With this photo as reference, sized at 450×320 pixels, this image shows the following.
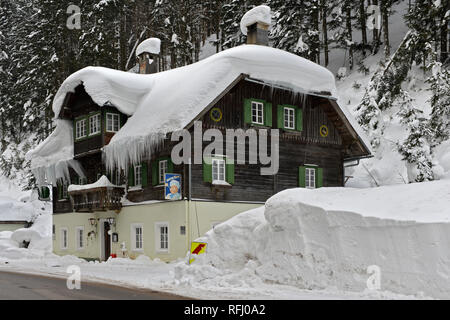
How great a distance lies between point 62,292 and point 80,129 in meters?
14.9

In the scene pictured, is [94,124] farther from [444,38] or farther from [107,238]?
[444,38]

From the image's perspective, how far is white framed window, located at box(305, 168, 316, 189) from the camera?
26141 millimetres

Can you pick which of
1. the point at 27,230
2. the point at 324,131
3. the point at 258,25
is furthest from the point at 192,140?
the point at 27,230

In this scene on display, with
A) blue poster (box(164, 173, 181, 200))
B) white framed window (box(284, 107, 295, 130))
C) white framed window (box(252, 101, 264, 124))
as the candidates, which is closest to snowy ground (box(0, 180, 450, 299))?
blue poster (box(164, 173, 181, 200))

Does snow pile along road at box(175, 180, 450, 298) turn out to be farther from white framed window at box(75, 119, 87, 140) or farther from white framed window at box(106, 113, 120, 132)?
white framed window at box(75, 119, 87, 140)

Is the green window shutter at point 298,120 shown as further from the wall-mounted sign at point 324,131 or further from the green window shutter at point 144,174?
the green window shutter at point 144,174

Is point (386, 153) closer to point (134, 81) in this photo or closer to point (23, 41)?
point (134, 81)

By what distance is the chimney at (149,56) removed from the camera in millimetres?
31812

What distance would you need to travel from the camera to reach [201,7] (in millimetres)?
55000

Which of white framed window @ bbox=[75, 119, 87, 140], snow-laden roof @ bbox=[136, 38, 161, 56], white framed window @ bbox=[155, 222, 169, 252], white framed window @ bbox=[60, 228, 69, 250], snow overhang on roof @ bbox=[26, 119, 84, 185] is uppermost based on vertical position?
snow-laden roof @ bbox=[136, 38, 161, 56]

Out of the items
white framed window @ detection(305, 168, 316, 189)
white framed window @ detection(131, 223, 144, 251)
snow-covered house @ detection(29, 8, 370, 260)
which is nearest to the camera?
snow-covered house @ detection(29, 8, 370, 260)

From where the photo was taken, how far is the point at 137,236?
2445 cm

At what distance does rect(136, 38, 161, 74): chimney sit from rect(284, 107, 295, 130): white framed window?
9.59 metres

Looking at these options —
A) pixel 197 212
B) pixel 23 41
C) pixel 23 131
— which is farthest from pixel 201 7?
pixel 197 212
